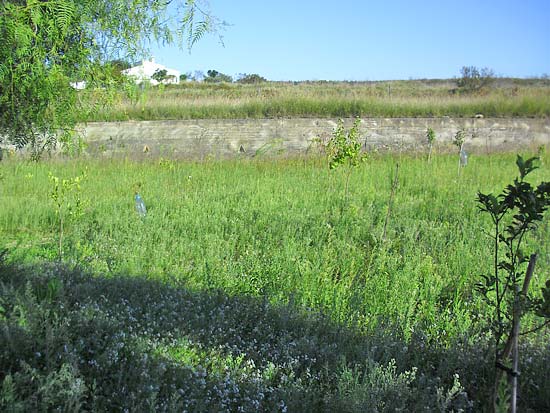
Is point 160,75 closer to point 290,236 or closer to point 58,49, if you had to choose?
point 58,49

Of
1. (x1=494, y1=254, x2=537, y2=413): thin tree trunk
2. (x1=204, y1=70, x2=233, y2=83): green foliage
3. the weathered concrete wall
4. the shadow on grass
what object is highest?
(x1=204, y1=70, x2=233, y2=83): green foliage

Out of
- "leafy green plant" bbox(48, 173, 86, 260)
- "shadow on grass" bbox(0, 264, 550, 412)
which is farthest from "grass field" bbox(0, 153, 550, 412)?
"leafy green plant" bbox(48, 173, 86, 260)

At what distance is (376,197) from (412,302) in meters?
4.23

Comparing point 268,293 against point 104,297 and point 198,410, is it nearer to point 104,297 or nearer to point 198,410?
point 104,297

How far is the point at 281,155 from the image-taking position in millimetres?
14125

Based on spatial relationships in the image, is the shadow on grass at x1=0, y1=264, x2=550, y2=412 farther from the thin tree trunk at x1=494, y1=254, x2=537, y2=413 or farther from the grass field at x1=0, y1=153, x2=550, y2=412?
the thin tree trunk at x1=494, y1=254, x2=537, y2=413

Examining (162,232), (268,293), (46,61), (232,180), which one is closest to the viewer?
(46,61)

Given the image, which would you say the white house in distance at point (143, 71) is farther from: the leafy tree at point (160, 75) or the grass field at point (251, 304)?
the grass field at point (251, 304)

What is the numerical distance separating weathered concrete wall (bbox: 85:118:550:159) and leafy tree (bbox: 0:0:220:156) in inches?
388

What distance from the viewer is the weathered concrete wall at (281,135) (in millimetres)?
14664

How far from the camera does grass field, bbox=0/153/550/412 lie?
296 cm

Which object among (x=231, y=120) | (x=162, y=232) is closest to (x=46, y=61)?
(x=162, y=232)

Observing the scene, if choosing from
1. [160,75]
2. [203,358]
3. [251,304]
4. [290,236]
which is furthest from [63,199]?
[203,358]

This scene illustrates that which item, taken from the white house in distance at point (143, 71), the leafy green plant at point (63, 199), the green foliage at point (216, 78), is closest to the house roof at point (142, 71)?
the white house in distance at point (143, 71)
